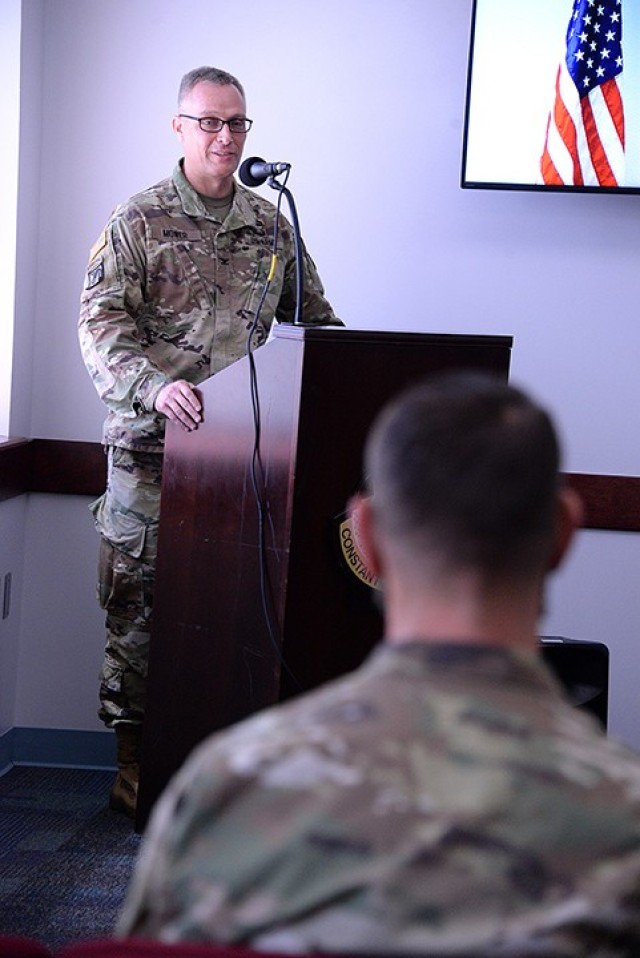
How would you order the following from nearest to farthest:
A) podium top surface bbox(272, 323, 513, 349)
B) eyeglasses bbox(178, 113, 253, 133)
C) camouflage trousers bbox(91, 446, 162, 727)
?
podium top surface bbox(272, 323, 513, 349) → eyeglasses bbox(178, 113, 253, 133) → camouflage trousers bbox(91, 446, 162, 727)

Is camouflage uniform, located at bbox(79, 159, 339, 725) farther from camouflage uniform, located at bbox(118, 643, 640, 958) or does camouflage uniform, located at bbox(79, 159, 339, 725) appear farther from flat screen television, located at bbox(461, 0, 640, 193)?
camouflage uniform, located at bbox(118, 643, 640, 958)

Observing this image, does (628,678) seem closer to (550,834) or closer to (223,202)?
(223,202)

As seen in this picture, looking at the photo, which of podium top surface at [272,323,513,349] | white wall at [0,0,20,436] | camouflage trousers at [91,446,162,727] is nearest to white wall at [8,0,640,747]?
white wall at [0,0,20,436]

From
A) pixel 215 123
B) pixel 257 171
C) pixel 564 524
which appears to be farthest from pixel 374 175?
pixel 564 524

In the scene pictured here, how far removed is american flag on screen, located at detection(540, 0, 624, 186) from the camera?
4008 millimetres

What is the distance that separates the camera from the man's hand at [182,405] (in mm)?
2932

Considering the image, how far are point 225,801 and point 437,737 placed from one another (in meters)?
0.14

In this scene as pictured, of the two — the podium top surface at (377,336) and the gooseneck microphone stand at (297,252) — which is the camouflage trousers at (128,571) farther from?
the podium top surface at (377,336)

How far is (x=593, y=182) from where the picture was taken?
13.4ft

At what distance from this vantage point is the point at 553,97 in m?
4.05

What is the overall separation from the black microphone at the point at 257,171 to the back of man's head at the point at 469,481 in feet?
6.27

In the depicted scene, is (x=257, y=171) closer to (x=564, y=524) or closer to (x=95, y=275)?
(x=95, y=275)

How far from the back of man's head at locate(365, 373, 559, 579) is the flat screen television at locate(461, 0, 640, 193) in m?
3.24

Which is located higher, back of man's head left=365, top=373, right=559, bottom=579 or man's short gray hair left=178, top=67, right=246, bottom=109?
man's short gray hair left=178, top=67, right=246, bottom=109
